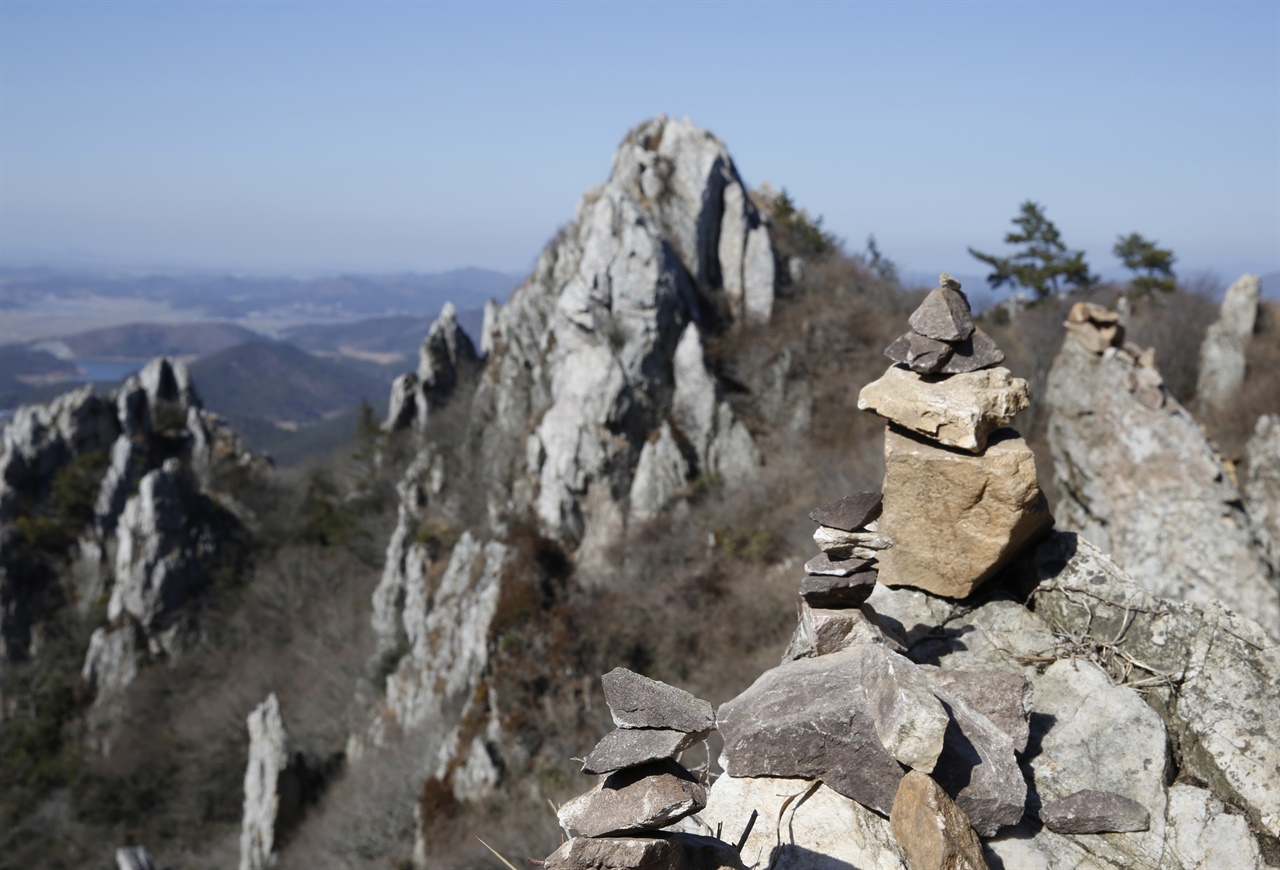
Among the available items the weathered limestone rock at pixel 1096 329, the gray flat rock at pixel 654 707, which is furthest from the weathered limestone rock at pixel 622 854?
the weathered limestone rock at pixel 1096 329

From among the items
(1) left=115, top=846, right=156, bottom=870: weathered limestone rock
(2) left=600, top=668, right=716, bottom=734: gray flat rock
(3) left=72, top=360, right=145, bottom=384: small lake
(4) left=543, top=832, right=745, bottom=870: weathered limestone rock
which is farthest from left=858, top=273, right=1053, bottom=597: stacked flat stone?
(3) left=72, top=360, right=145, bottom=384: small lake

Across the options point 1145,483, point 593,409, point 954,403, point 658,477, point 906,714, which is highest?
point 954,403

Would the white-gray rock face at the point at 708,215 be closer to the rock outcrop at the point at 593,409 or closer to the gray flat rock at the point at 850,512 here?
the rock outcrop at the point at 593,409

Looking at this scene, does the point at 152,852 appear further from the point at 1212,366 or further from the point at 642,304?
the point at 1212,366

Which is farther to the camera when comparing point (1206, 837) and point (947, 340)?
point (947, 340)

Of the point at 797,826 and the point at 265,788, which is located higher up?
the point at 797,826

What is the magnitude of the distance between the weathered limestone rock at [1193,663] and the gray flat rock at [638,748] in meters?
2.82

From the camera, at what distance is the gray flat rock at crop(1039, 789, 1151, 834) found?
172 inches

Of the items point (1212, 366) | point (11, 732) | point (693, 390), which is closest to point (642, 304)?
point (693, 390)

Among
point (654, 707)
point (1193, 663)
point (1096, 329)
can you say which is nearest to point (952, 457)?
point (1193, 663)

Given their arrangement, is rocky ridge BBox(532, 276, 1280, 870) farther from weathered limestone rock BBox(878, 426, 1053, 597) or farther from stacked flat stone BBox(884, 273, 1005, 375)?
stacked flat stone BBox(884, 273, 1005, 375)

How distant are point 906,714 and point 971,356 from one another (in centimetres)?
306

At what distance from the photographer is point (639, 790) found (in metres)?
3.36

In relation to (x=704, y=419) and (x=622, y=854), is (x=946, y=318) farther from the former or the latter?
(x=704, y=419)
